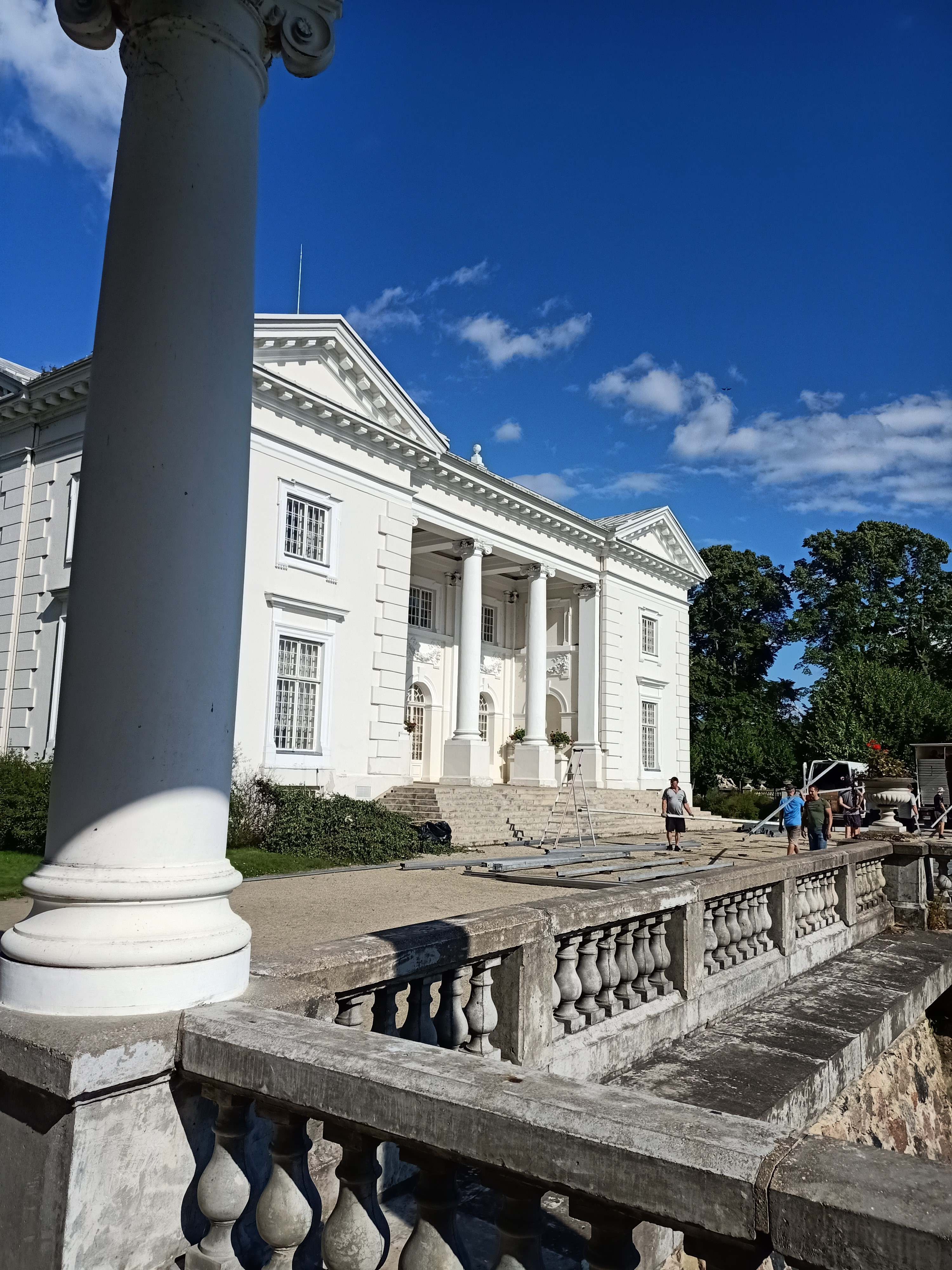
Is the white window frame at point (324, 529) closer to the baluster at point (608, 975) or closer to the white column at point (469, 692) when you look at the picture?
the white column at point (469, 692)

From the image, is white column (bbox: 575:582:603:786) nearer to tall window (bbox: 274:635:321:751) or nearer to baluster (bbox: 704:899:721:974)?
tall window (bbox: 274:635:321:751)

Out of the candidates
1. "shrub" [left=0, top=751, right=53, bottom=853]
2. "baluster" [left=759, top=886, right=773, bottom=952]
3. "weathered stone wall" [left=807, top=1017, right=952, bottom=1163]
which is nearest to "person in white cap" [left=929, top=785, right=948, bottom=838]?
"weathered stone wall" [left=807, top=1017, right=952, bottom=1163]

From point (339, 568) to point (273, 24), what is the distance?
17.8m

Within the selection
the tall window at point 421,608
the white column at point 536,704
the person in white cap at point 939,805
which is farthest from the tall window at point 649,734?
the person in white cap at point 939,805

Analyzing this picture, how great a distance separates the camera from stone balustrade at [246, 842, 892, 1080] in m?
3.30

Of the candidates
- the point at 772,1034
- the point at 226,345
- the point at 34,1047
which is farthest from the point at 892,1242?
the point at 772,1034

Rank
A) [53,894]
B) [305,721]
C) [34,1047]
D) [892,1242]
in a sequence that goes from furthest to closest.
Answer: [305,721] < [53,894] < [34,1047] < [892,1242]

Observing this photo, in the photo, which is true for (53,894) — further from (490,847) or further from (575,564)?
(575,564)

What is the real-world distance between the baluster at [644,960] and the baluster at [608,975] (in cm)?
24

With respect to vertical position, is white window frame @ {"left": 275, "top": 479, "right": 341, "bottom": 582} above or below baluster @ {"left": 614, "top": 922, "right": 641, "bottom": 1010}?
above

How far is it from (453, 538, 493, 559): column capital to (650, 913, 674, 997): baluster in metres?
20.4

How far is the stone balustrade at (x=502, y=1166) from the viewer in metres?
1.50

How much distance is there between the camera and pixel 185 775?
9.05 feet

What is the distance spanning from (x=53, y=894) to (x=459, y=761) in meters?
22.3
